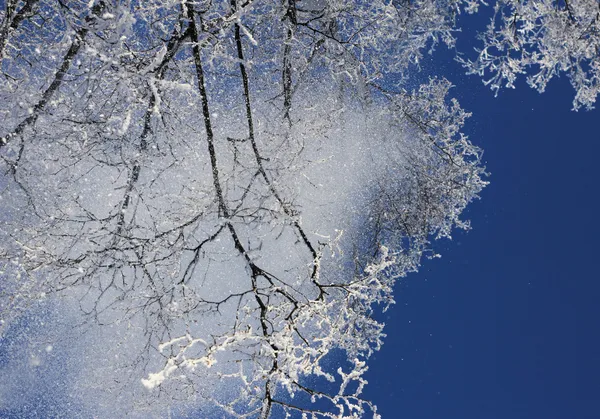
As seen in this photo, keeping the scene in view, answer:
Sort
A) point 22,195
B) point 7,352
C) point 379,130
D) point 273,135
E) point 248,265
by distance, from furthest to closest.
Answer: point 7,352 → point 379,130 → point 273,135 → point 22,195 → point 248,265

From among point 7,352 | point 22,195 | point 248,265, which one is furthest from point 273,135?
point 7,352

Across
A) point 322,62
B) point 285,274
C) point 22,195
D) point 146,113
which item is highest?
point 322,62

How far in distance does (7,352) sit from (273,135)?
22.4 feet

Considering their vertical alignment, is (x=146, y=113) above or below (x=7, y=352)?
above

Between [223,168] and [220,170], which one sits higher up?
[223,168]

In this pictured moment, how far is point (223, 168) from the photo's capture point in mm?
7305

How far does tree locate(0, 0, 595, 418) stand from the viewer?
378 cm

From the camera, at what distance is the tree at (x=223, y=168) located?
12.4 feet

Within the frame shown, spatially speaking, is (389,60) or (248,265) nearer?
(248,265)

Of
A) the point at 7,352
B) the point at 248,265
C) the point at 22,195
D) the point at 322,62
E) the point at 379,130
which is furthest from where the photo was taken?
the point at 7,352

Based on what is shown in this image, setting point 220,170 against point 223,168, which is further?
point 223,168

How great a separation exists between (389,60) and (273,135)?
2.38m

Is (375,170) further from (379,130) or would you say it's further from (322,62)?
(322,62)

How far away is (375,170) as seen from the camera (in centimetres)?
862
